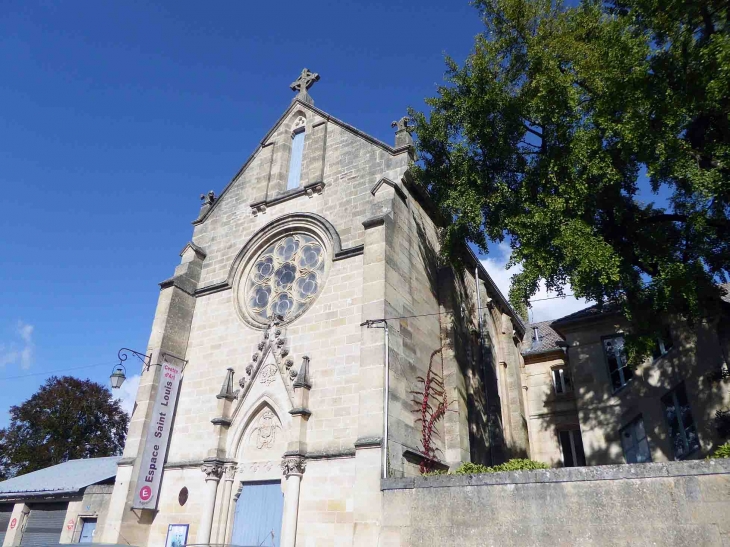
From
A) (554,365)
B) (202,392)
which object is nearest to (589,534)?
(202,392)

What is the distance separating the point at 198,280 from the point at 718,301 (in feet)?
50.6

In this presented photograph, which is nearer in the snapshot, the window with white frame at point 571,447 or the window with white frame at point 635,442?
the window with white frame at point 635,442

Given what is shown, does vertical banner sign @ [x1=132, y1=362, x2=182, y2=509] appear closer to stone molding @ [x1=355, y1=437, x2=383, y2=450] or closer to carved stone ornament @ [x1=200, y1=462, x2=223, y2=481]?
carved stone ornament @ [x1=200, y1=462, x2=223, y2=481]

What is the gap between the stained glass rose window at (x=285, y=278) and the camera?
15684 mm

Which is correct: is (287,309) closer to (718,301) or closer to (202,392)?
(202,392)

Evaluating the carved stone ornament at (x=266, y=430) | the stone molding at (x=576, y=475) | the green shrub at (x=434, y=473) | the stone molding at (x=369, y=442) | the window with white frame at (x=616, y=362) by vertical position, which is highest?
the window with white frame at (x=616, y=362)

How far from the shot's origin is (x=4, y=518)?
1988 centimetres

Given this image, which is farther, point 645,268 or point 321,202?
point 321,202

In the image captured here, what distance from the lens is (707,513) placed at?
7859mm

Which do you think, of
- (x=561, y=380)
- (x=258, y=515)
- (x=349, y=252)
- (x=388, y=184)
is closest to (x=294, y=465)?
(x=258, y=515)

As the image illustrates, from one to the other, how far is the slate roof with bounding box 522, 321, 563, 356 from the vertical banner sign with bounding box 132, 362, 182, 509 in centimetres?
1582

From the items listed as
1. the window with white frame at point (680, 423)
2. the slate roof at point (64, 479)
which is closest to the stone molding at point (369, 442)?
the window with white frame at point (680, 423)

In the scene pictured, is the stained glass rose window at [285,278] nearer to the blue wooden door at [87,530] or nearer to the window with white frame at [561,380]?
the blue wooden door at [87,530]

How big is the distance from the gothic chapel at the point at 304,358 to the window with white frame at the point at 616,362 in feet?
13.9
